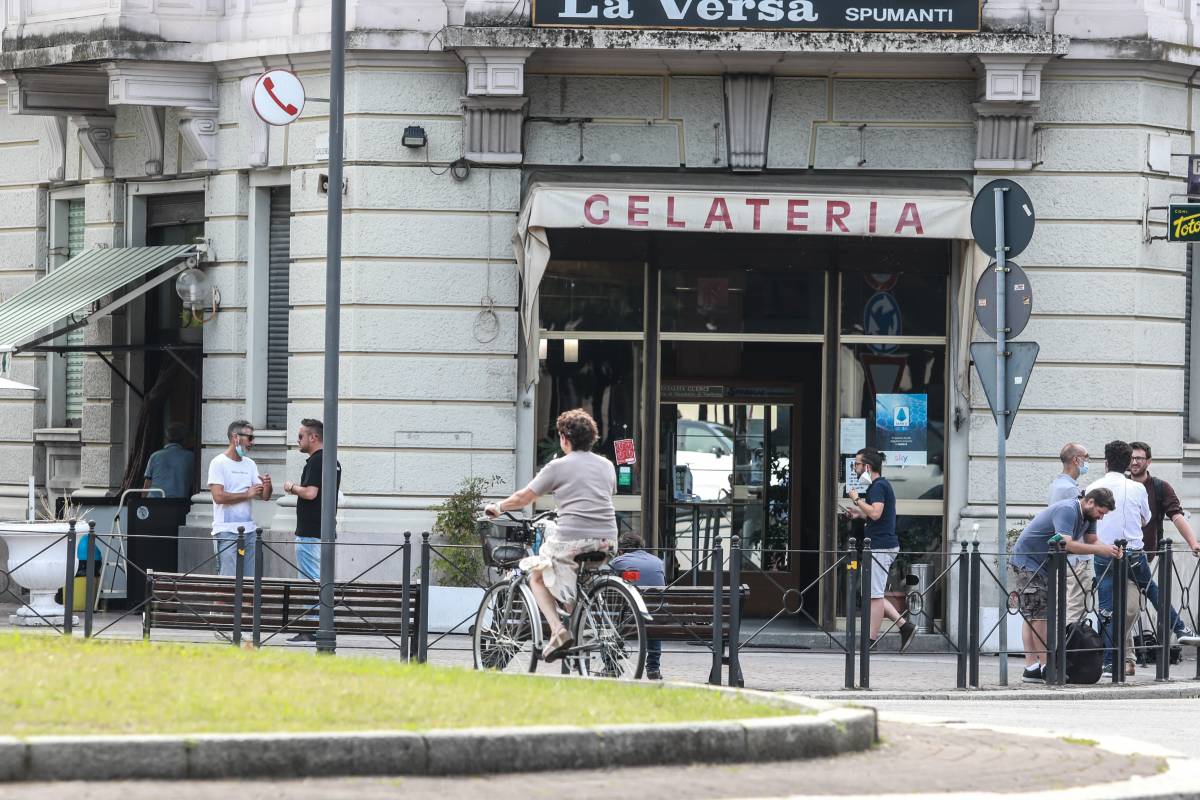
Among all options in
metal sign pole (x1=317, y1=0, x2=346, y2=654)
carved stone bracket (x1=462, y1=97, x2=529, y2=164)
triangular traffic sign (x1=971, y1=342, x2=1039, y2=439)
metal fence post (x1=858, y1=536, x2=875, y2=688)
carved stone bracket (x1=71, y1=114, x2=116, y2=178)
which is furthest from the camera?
carved stone bracket (x1=71, y1=114, x2=116, y2=178)

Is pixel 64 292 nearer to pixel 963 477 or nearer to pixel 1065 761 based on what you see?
pixel 963 477

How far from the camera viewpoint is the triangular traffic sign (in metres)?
14.0

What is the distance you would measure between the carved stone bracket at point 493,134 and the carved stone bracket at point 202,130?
2.59 meters

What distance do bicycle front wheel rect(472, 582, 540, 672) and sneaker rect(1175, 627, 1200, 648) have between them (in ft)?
18.4

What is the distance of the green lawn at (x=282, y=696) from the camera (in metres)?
7.99

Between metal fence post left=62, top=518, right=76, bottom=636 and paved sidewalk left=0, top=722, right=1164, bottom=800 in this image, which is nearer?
paved sidewalk left=0, top=722, right=1164, bottom=800

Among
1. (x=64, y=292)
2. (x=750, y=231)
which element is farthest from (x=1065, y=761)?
(x=64, y=292)

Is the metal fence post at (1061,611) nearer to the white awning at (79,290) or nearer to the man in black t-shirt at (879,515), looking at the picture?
the man in black t-shirt at (879,515)

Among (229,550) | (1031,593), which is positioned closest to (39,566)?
(229,550)

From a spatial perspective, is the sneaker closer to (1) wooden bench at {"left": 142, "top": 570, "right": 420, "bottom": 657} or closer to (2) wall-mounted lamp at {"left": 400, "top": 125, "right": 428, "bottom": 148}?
(1) wooden bench at {"left": 142, "top": 570, "right": 420, "bottom": 657}

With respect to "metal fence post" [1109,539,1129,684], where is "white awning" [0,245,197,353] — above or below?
above

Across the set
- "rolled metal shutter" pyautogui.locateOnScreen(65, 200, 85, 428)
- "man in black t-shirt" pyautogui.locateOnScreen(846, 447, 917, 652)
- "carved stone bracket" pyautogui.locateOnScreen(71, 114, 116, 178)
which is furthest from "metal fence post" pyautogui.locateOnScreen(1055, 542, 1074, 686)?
"rolled metal shutter" pyautogui.locateOnScreen(65, 200, 85, 428)

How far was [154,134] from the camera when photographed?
1873 cm

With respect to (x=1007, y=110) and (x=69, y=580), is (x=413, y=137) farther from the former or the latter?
(x=1007, y=110)
